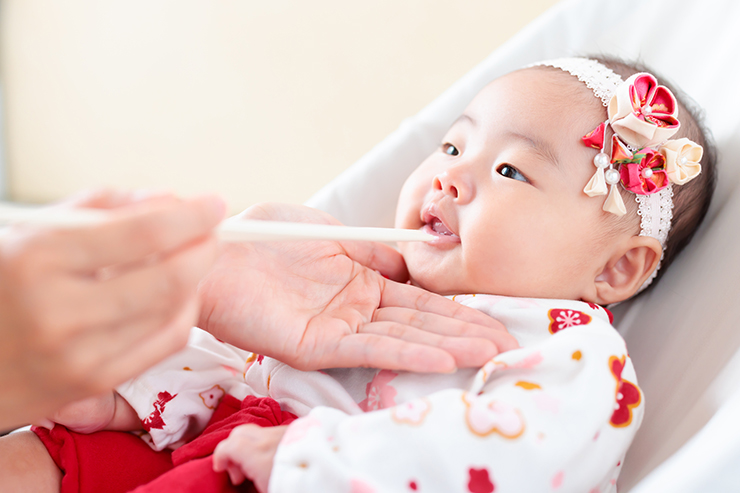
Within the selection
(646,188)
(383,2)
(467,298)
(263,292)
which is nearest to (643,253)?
(646,188)

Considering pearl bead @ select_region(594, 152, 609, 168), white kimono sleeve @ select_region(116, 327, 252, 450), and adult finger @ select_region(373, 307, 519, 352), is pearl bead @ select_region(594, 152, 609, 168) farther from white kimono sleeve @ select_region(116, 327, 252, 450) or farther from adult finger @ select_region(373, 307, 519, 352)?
white kimono sleeve @ select_region(116, 327, 252, 450)

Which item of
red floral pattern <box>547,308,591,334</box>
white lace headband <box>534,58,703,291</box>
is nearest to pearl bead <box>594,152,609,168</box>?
white lace headband <box>534,58,703,291</box>

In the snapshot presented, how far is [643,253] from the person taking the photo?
788mm

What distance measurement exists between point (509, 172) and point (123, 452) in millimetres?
648

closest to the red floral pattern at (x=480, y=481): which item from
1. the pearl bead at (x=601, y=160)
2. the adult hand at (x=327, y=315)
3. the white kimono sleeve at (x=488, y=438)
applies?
the white kimono sleeve at (x=488, y=438)

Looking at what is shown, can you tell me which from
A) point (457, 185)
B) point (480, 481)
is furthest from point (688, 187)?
point (480, 481)

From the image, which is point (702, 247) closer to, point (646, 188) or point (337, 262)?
point (646, 188)

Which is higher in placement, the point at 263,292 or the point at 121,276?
the point at 121,276

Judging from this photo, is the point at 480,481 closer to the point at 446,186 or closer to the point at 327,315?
the point at 327,315

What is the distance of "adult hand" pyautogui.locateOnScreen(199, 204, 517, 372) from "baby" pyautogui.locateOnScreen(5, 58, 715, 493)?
0.16 feet

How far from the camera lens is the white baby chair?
0.61m

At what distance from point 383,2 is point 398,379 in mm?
1450

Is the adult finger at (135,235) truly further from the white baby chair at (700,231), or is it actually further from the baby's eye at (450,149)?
the baby's eye at (450,149)

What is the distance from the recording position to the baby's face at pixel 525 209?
2.43 feet
